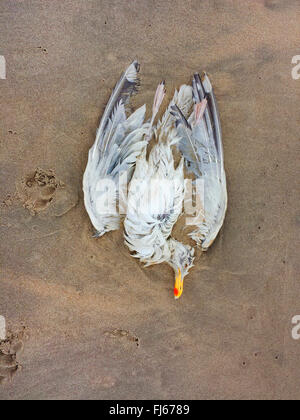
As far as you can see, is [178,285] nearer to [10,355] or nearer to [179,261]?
[179,261]

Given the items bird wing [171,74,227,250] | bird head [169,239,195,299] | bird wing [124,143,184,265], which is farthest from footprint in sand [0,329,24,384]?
bird wing [171,74,227,250]

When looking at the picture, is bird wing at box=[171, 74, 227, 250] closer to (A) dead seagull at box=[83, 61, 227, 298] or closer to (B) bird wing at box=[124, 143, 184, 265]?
(A) dead seagull at box=[83, 61, 227, 298]

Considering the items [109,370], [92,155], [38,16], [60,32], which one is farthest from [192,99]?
[109,370]

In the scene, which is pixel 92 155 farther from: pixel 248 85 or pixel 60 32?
pixel 248 85

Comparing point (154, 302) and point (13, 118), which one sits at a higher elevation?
point (13, 118)

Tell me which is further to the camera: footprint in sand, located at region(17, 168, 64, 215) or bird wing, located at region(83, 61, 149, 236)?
footprint in sand, located at region(17, 168, 64, 215)

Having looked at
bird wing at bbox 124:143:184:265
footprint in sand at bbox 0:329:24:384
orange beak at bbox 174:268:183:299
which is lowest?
footprint in sand at bbox 0:329:24:384
